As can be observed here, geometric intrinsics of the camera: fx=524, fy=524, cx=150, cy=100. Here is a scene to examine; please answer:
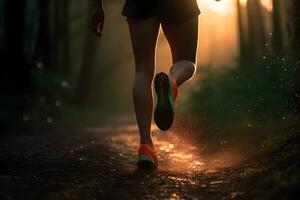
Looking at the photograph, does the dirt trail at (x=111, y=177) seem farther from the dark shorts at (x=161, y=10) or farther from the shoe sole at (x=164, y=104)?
the dark shorts at (x=161, y=10)

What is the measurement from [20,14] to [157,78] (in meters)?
7.79

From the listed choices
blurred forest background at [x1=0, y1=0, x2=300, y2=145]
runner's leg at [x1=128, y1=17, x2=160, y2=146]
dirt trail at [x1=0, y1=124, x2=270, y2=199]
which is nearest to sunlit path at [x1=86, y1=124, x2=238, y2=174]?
dirt trail at [x1=0, y1=124, x2=270, y2=199]

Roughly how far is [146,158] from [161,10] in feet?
3.45

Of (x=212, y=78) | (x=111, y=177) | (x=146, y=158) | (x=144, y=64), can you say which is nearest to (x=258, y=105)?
(x=144, y=64)

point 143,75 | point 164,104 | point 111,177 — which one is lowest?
point 111,177

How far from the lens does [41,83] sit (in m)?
13.0

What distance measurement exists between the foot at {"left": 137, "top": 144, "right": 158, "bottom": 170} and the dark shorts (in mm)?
912

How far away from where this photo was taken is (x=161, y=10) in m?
3.73

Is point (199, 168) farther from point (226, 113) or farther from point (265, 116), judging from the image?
point (226, 113)

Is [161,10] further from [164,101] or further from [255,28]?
[255,28]

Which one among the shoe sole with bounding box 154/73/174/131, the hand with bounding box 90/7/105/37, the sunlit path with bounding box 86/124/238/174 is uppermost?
the hand with bounding box 90/7/105/37

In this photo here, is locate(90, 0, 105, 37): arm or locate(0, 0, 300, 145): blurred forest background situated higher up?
locate(90, 0, 105, 37): arm

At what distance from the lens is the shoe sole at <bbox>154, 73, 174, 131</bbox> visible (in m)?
3.51

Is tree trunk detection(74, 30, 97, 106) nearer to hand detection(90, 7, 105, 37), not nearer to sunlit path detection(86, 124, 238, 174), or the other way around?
sunlit path detection(86, 124, 238, 174)
